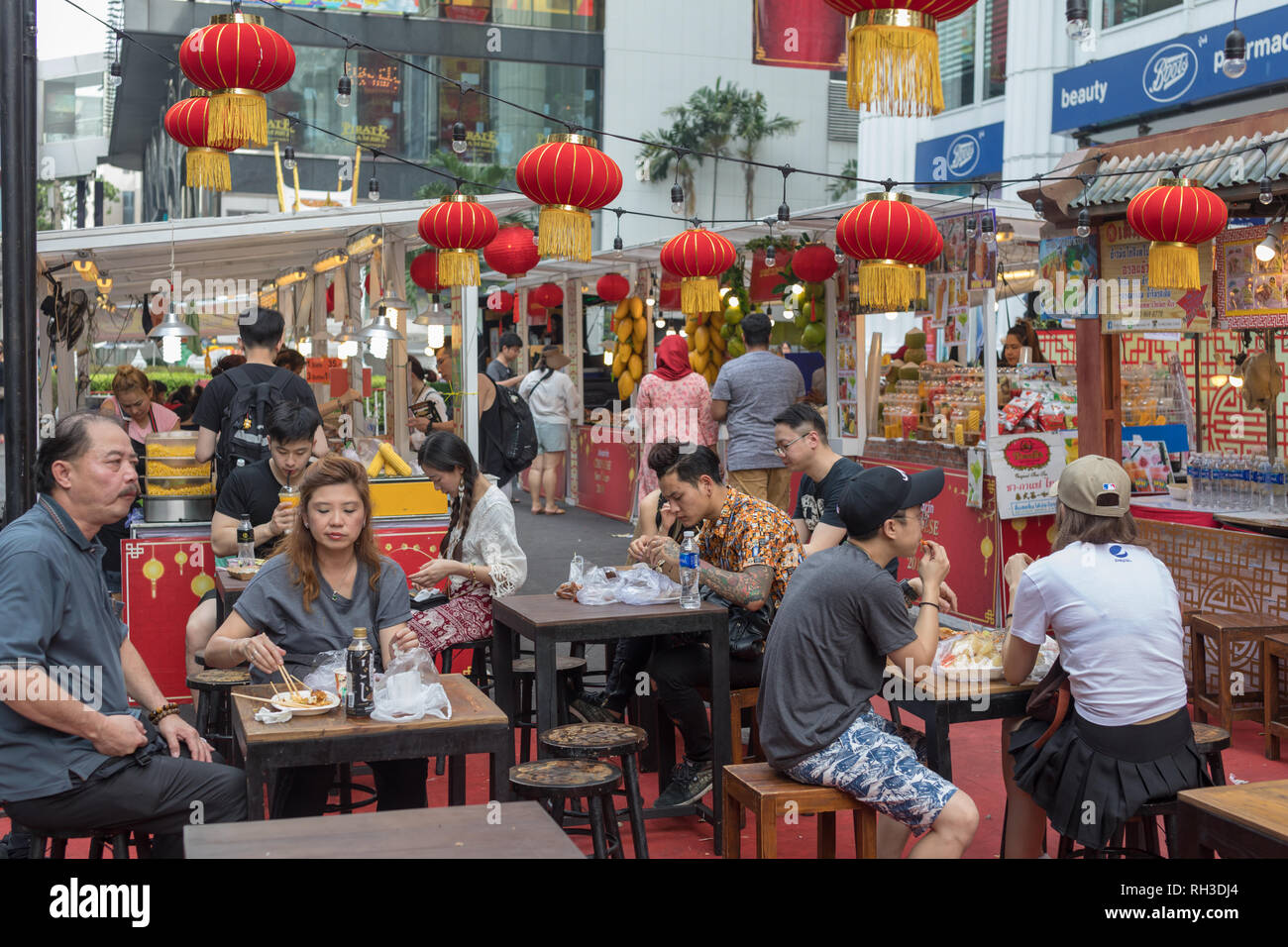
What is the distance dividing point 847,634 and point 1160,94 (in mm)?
14817

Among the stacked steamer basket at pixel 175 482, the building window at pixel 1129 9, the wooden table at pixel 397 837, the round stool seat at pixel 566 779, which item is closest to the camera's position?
the wooden table at pixel 397 837

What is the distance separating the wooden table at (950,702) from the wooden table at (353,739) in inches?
56.7

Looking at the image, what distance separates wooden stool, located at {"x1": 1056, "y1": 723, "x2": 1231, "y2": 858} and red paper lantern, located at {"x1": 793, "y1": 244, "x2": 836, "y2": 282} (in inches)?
261

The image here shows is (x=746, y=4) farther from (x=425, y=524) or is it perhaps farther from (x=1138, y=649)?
(x=1138, y=649)

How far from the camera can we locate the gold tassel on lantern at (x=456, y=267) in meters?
8.57

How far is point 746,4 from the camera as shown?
3772 centimetres

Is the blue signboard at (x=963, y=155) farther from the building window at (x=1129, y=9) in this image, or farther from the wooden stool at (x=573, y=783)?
the wooden stool at (x=573, y=783)

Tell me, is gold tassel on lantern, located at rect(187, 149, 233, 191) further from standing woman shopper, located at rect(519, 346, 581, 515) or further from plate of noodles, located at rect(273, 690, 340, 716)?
standing woman shopper, located at rect(519, 346, 581, 515)

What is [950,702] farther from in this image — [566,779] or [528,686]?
[528,686]

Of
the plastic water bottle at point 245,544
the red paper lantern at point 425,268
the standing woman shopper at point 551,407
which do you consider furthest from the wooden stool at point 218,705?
the standing woman shopper at point 551,407

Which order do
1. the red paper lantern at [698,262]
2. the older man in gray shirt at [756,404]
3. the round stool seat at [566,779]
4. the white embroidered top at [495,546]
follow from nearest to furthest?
1. the round stool seat at [566,779]
2. the white embroidered top at [495,546]
3. the red paper lantern at [698,262]
4. the older man in gray shirt at [756,404]

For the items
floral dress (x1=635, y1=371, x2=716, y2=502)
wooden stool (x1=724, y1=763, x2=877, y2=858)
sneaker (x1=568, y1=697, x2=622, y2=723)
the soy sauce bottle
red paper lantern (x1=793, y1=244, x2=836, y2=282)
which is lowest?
sneaker (x1=568, y1=697, x2=622, y2=723)

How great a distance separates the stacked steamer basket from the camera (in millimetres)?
7180

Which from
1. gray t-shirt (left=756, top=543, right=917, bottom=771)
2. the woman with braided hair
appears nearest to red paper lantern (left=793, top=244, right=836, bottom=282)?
the woman with braided hair
